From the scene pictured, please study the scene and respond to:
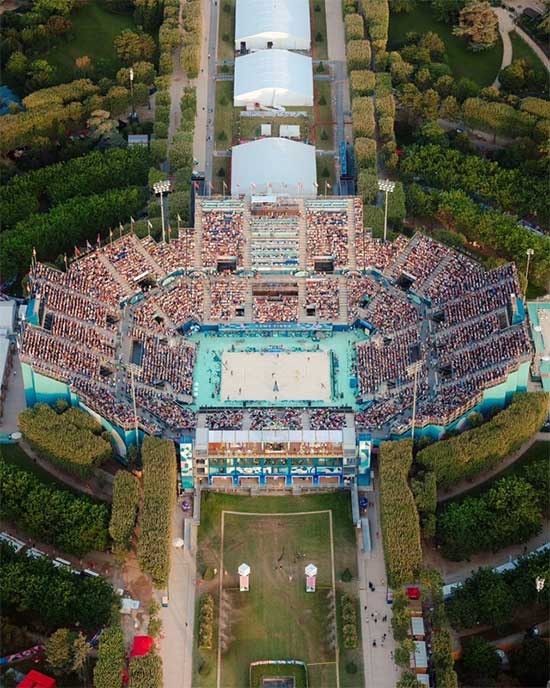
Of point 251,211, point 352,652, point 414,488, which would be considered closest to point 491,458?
point 414,488

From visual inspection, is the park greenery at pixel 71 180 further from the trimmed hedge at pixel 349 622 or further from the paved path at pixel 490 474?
the trimmed hedge at pixel 349 622

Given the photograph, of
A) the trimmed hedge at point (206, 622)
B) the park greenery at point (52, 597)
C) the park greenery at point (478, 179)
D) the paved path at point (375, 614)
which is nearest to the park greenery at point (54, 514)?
the park greenery at point (52, 597)

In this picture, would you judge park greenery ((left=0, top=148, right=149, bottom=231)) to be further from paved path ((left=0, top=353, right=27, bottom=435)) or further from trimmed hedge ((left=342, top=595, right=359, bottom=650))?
trimmed hedge ((left=342, top=595, right=359, bottom=650))

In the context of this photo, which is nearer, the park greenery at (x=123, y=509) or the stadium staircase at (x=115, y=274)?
the park greenery at (x=123, y=509)

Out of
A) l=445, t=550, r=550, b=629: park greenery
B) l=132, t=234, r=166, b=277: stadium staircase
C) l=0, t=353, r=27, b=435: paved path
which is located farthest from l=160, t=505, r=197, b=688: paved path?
l=132, t=234, r=166, b=277: stadium staircase

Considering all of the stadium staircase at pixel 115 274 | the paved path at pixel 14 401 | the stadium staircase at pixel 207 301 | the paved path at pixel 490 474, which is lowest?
the paved path at pixel 490 474

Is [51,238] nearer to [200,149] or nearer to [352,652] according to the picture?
[200,149]

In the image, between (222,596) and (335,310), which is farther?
(335,310)
